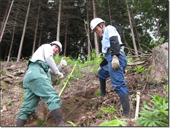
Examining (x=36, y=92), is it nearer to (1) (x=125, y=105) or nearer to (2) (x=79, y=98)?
(2) (x=79, y=98)

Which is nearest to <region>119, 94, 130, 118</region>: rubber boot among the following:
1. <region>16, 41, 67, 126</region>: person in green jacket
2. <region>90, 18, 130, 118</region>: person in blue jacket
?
<region>90, 18, 130, 118</region>: person in blue jacket

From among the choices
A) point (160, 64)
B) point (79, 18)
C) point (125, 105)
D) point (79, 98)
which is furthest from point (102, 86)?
point (79, 18)

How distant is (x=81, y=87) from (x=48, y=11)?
41.7 feet

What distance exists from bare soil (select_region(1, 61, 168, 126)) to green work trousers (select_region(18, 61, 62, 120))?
0.52 m

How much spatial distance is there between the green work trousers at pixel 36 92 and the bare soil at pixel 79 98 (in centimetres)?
52

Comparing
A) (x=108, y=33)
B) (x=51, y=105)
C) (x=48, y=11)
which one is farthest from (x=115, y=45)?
(x=48, y=11)

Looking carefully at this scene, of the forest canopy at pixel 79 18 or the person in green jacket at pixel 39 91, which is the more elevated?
the forest canopy at pixel 79 18

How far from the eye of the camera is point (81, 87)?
12.8ft

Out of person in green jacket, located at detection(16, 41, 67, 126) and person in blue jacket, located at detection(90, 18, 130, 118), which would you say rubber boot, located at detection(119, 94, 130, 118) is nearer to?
person in blue jacket, located at detection(90, 18, 130, 118)

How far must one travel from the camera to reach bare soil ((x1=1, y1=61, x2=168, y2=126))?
2.17 metres

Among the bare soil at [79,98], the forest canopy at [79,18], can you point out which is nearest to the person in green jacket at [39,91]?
the bare soil at [79,98]

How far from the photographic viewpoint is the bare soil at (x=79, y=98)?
2171mm

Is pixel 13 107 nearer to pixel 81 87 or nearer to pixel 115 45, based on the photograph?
pixel 81 87

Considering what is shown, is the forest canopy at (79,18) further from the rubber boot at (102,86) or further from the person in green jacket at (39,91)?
the person in green jacket at (39,91)
